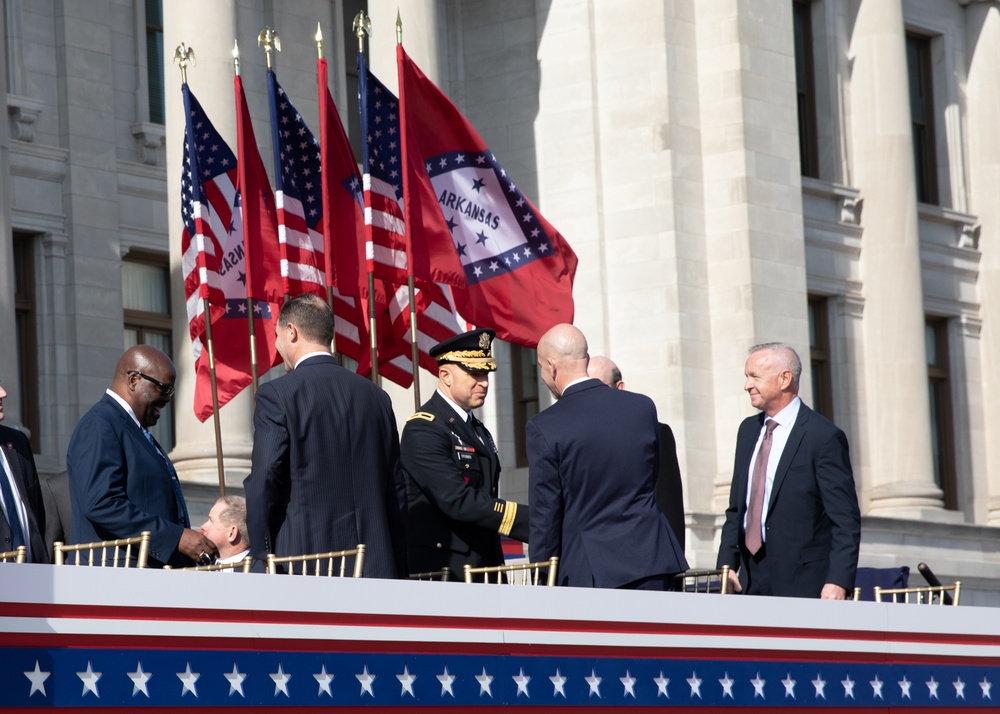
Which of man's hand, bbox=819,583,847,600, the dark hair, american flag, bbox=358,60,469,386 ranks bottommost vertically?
man's hand, bbox=819,583,847,600

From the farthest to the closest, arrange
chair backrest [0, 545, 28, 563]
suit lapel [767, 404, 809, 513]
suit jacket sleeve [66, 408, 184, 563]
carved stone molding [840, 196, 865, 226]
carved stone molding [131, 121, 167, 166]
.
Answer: carved stone molding [840, 196, 865, 226] < carved stone molding [131, 121, 167, 166] < suit lapel [767, 404, 809, 513] < suit jacket sleeve [66, 408, 184, 563] < chair backrest [0, 545, 28, 563]

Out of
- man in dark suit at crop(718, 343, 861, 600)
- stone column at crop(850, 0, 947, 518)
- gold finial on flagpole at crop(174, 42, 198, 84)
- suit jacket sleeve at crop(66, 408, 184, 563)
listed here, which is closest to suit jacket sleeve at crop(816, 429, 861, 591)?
man in dark suit at crop(718, 343, 861, 600)

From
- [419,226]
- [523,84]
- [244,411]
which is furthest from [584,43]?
[419,226]

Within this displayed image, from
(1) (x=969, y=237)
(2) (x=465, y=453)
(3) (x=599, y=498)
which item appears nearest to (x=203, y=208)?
(2) (x=465, y=453)

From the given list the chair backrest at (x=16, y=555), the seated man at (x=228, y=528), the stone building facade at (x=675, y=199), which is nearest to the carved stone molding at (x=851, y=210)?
the stone building facade at (x=675, y=199)

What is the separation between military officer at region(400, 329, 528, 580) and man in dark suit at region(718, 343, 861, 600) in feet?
3.37

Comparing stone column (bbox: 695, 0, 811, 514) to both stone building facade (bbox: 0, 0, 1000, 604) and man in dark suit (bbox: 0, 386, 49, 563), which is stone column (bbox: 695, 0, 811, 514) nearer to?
stone building facade (bbox: 0, 0, 1000, 604)

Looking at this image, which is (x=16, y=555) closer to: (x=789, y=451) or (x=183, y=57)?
(x=789, y=451)

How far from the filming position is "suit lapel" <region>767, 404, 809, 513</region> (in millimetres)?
8023

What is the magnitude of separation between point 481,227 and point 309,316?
7192 mm

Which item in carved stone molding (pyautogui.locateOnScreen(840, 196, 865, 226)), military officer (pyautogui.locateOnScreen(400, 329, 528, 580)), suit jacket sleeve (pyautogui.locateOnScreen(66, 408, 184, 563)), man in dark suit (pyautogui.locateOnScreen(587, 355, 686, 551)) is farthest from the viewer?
carved stone molding (pyautogui.locateOnScreen(840, 196, 865, 226))

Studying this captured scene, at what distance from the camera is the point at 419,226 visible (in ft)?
44.9

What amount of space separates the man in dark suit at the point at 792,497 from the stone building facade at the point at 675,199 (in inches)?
379

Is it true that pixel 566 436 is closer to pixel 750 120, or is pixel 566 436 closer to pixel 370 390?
pixel 370 390
